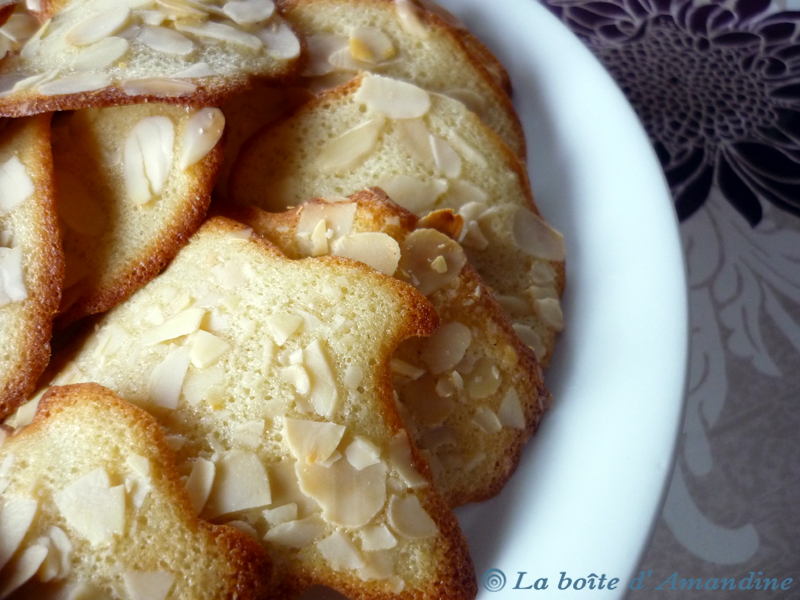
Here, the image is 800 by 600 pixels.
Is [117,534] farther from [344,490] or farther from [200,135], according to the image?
[200,135]

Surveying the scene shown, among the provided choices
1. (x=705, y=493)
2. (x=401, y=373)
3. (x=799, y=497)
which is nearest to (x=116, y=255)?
(x=401, y=373)

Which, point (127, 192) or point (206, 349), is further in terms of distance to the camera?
point (127, 192)

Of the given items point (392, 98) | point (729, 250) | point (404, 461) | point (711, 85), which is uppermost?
point (392, 98)

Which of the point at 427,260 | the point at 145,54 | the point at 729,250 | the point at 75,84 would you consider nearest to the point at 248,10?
the point at 145,54

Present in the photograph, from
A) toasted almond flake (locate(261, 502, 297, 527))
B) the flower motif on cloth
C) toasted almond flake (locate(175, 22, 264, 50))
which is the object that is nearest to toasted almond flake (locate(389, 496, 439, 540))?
toasted almond flake (locate(261, 502, 297, 527))

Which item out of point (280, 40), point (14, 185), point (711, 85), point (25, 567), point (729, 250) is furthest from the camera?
point (711, 85)

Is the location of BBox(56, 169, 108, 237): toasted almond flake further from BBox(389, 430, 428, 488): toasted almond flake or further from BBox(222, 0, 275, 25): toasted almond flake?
BBox(389, 430, 428, 488): toasted almond flake
